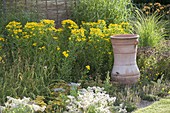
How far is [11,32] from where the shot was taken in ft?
21.7

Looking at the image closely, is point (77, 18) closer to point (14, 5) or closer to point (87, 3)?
point (87, 3)

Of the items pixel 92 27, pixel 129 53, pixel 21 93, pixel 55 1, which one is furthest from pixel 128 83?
pixel 55 1

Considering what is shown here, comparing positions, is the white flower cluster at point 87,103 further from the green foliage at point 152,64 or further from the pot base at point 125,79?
the green foliage at point 152,64

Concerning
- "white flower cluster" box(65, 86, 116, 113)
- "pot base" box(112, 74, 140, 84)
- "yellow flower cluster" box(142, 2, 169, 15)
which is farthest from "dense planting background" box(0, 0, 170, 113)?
"yellow flower cluster" box(142, 2, 169, 15)

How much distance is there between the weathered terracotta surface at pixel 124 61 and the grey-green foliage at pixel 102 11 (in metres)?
1.60

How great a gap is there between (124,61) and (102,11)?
1839mm

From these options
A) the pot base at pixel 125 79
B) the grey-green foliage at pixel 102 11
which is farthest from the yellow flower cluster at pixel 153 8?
the pot base at pixel 125 79

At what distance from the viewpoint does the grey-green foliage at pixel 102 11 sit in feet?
27.2

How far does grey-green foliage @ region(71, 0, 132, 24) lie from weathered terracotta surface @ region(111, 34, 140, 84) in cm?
160

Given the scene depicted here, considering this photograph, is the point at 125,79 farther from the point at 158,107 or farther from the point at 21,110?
the point at 21,110

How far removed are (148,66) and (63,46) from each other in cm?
149

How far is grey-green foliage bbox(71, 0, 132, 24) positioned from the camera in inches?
326

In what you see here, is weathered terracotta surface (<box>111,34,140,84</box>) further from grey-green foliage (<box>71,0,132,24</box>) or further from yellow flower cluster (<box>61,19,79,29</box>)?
grey-green foliage (<box>71,0,132,24</box>)

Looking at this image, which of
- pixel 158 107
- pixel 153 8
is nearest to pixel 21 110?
pixel 158 107
